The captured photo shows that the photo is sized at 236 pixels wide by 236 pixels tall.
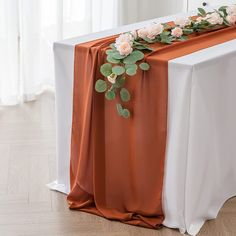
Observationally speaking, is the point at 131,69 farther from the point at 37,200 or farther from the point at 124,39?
the point at 37,200

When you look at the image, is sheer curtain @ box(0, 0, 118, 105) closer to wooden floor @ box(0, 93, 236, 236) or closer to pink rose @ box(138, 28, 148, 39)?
wooden floor @ box(0, 93, 236, 236)

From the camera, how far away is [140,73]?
9.25ft

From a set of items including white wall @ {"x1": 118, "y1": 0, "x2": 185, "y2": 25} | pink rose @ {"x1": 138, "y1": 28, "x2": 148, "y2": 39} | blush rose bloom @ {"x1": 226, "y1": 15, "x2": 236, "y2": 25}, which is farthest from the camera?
white wall @ {"x1": 118, "y1": 0, "x2": 185, "y2": 25}

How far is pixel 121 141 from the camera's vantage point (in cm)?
296

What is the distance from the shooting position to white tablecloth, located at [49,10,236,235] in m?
2.75

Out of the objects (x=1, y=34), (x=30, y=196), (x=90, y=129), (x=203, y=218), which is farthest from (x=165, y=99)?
(x=1, y=34)

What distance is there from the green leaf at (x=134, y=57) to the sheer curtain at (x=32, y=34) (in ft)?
5.69

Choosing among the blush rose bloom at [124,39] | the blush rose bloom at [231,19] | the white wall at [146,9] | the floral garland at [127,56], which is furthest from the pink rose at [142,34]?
the white wall at [146,9]

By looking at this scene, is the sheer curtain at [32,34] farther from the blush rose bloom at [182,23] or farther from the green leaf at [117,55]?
the green leaf at [117,55]

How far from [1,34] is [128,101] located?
71.3 inches

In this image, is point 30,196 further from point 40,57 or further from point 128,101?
point 40,57

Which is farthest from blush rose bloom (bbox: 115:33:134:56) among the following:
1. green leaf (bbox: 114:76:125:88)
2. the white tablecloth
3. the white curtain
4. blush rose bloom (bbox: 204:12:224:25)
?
the white curtain

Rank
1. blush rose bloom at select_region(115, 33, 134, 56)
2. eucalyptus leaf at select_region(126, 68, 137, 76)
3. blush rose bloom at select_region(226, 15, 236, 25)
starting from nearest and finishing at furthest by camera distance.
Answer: eucalyptus leaf at select_region(126, 68, 137, 76) → blush rose bloom at select_region(115, 33, 134, 56) → blush rose bloom at select_region(226, 15, 236, 25)

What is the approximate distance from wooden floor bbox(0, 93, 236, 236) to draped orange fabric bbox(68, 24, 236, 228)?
0.08 m
